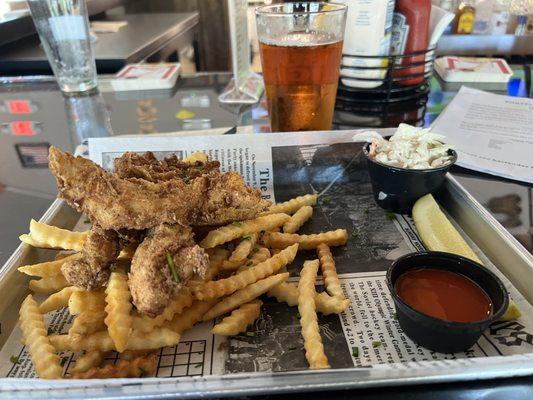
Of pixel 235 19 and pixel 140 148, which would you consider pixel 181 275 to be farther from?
pixel 235 19

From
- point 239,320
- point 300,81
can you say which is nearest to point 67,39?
A: point 300,81

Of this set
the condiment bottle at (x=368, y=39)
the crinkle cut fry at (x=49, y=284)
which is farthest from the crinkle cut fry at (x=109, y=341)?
the condiment bottle at (x=368, y=39)

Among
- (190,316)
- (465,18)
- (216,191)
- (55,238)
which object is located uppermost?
(216,191)

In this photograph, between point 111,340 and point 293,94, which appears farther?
point 293,94

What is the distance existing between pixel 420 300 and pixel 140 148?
1.16 metres

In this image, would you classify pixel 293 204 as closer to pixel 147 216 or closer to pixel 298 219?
pixel 298 219

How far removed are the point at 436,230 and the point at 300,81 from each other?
0.96 m

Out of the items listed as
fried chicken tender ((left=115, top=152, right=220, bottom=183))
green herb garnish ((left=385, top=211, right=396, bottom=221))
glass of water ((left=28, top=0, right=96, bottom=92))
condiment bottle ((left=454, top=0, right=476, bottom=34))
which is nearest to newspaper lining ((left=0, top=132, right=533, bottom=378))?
green herb garnish ((left=385, top=211, right=396, bottom=221))

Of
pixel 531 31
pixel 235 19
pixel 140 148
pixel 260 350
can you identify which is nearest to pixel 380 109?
pixel 235 19

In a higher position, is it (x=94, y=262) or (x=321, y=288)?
(x=94, y=262)

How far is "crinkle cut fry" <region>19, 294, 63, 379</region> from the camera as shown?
3.21ft

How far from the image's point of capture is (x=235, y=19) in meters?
2.31

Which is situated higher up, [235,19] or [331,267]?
[235,19]

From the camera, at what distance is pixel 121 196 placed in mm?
1171
